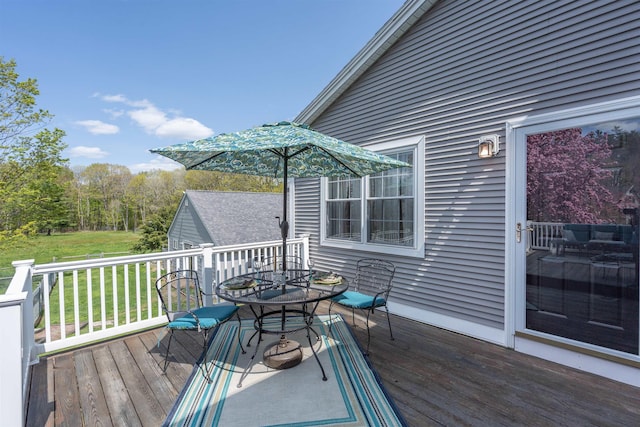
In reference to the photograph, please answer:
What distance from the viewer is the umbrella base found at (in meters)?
2.77

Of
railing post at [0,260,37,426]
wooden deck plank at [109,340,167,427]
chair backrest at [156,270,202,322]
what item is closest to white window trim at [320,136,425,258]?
chair backrest at [156,270,202,322]

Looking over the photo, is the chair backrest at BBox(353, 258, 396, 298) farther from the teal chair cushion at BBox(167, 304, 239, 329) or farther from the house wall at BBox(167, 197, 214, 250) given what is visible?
the house wall at BBox(167, 197, 214, 250)

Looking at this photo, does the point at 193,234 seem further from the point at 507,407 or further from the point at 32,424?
the point at 507,407

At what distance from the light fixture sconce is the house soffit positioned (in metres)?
2.05

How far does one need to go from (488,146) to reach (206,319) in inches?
138

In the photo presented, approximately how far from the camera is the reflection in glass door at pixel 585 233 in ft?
8.56

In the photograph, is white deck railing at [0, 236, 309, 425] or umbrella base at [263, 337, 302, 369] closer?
white deck railing at [0, 236, 309, 425]

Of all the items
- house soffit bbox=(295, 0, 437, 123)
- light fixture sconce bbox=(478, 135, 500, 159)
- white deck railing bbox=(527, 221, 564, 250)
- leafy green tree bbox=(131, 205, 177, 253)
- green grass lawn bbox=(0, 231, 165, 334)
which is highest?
house soffit bbox=(295, 0, 437, 123)

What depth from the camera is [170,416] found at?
2.10 m

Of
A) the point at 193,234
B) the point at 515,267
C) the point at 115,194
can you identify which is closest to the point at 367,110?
the point at 515,267

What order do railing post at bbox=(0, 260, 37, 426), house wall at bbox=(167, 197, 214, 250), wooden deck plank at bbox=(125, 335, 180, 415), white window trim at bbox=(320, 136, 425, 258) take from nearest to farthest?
railing post at bbox=(0, 260, 37, 426) < wooden deck plank at bbox=(125, 335, 180, 415) < white window trim at bbox=(320, 136, 425, 258) < house wall at bbox=(167, 197, 214, 250)

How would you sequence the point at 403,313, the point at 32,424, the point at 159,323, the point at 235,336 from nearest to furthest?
1. the point at 32,424
2. the point at 235,336
3. the point at 159,323
4. the point at 403,313

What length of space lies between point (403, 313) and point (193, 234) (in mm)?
11176

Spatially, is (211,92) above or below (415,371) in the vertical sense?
above
